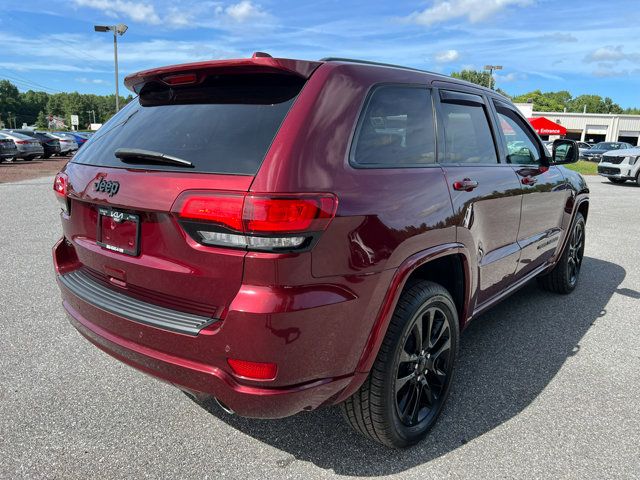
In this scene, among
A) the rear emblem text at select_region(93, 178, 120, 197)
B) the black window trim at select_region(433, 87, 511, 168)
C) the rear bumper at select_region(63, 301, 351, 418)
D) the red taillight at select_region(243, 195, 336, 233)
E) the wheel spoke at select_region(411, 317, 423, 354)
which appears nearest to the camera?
the red taillight at select_region(243, 195, 336, 233)

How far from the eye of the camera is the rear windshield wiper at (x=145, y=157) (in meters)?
2.07

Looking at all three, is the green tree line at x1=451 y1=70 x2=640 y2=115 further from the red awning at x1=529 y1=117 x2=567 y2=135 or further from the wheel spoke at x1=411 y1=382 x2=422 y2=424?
the wheel spoke at x1=411 y1=382 x2=422 y2=424

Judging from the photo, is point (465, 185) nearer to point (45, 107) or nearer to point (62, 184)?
point (62, 184)

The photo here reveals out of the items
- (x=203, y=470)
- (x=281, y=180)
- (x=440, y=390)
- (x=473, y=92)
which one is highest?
(x=473, y=92)

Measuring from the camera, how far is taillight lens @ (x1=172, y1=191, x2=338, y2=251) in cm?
182

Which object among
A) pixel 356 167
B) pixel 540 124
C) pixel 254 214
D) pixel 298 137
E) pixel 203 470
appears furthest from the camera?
pixel 540 124

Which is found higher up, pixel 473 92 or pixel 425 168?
pixel 473 92

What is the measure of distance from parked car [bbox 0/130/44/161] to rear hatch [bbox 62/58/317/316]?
76.0 ft

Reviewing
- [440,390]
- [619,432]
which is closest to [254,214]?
[440,390]

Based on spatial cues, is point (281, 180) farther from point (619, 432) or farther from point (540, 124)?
point (540, 124)

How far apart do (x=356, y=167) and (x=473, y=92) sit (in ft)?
5.28

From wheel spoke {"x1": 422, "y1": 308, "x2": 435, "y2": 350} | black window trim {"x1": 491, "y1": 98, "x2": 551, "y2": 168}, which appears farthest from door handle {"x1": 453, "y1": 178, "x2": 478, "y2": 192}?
black window trim {"x1": 491, "y1": 98, "x2": 551, "y2": 168}

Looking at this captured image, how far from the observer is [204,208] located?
1.89m

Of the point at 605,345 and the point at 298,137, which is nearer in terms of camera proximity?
the point at 298,137
